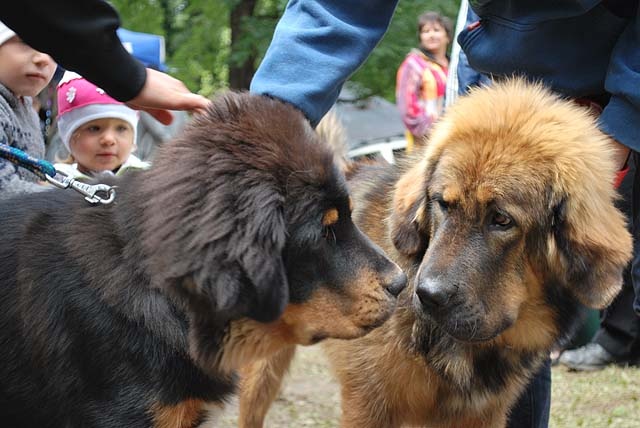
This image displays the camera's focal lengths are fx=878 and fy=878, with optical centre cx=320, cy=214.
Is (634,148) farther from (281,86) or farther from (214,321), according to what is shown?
(214,321)

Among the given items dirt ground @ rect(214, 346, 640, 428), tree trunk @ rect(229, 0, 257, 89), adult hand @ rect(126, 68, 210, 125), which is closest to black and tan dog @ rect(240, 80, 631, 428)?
adult hand @ rect(126, 68, 210, 125)

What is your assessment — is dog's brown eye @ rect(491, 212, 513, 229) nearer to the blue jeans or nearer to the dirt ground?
the blue jeans

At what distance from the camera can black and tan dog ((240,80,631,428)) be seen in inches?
132

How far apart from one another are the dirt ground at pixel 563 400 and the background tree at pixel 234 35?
7678 millimetres

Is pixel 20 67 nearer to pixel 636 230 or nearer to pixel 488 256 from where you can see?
pixel 488 256

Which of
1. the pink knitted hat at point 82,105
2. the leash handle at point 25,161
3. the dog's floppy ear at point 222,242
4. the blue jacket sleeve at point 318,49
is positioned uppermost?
the blue jacket sleeve at point 318,49

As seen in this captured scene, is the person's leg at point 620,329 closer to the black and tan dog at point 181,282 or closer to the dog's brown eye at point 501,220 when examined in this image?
the dog's brown eye at point 501,220

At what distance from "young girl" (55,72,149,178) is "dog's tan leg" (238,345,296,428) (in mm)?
1397

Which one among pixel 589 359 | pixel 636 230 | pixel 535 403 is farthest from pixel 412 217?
pixel 589 359

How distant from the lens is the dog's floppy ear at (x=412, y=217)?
3.64 metres

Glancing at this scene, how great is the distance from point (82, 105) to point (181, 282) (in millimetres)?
2786

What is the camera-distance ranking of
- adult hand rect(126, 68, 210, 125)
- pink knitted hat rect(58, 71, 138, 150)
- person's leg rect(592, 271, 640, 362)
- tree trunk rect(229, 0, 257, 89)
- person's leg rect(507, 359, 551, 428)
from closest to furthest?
adult hand rect(126, 68, 210, 125) < person's leg rect(507, 359, 551, 428) < pink knitted hat rect(58, 71, 138, 150) < person's leg rect(592, 271, 640, 362) < tree trunk rect(229, 0, 257, 89)

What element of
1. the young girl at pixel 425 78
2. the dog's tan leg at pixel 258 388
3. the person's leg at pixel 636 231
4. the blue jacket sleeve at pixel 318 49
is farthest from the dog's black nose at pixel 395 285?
the young girl at pixel 425 78

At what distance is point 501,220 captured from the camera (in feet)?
11.0
